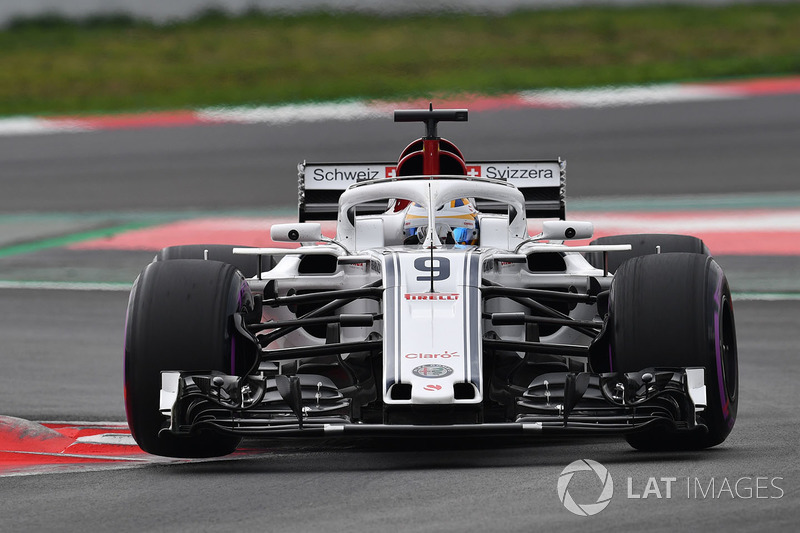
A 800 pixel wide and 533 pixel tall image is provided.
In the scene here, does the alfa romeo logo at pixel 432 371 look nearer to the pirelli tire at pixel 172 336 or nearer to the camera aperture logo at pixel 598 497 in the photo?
the camera aperture logo at pixel 598 497

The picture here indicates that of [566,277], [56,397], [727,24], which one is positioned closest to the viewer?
[566,277]

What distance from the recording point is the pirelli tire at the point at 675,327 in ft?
22.4

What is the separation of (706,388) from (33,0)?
23.7m

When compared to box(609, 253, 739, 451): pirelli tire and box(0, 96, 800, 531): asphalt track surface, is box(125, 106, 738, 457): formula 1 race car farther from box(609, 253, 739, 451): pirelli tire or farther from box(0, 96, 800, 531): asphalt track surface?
box(0, 96, 800, 531): asphalt track surface

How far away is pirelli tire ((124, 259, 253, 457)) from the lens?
6.91 meters

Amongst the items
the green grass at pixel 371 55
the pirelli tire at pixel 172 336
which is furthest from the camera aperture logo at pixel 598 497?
the green grass at pixel 371 55

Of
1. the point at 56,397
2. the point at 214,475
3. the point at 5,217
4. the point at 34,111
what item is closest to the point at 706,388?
the point at 214,475

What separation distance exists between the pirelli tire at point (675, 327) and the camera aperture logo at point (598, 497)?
500mm

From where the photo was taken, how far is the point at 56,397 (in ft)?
31.2

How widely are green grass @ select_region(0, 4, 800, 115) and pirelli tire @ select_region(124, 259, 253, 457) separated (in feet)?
44.6

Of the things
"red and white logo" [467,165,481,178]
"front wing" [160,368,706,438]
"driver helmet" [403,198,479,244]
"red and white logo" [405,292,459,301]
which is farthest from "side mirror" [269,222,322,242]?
"red and white logo" [467,165,481,178]

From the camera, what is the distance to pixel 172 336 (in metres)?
6.92

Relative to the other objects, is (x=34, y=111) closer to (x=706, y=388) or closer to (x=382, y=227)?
(x=382, y=227)

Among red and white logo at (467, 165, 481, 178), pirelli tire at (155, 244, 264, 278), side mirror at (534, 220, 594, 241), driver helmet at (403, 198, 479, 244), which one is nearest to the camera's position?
side mirror at (534, 220, 594, 241)
